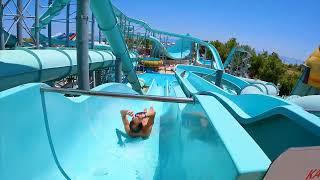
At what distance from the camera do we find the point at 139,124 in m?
4.16

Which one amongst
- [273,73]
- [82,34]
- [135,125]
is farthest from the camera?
[273,73]

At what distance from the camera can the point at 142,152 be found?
373cm

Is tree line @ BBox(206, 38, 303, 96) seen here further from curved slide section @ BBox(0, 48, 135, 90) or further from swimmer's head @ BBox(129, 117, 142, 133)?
swimmer's head @ BBox(129, 117, 142, 133)

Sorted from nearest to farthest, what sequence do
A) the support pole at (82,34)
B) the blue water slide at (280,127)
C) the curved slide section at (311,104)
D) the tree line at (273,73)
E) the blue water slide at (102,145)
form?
the blue water slide at (102,145)
the blue water slide at (280,127)
the curved slide section at (311,104)
the support pole at (82,34)
the tree line at (273,73)

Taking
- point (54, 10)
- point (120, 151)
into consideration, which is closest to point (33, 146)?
point (120, 151)

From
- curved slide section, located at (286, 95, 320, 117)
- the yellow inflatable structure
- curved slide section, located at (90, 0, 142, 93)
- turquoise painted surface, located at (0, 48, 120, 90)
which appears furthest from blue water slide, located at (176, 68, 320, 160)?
the yellow inflatable structure

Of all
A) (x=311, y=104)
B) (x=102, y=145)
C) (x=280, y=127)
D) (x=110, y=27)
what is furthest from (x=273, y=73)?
(x=280, y=127)

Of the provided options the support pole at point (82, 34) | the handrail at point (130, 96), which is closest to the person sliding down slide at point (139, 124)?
the support pole at point (82, 34)

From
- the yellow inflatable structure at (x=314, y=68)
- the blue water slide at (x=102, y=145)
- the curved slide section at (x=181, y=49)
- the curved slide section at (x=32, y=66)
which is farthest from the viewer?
the curved slide section at (x=181, y=49)

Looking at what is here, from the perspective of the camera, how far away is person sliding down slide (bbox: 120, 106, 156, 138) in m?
4.10

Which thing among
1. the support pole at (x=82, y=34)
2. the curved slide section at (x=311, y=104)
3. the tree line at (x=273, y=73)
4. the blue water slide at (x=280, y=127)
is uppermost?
the support pole at (x=82, y=34)

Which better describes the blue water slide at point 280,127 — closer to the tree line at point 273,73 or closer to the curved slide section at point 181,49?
the tree line at point 273,73

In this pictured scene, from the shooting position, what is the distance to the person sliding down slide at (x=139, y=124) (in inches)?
161

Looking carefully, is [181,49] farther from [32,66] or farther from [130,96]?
[130,96]
